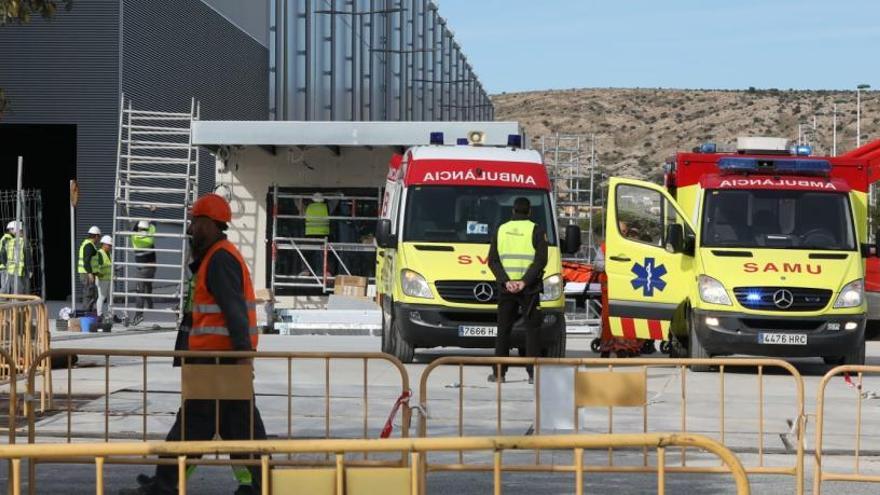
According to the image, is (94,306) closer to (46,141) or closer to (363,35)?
(46,141)

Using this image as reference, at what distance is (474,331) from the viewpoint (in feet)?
56.9

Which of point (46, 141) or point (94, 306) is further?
point (46, 141)

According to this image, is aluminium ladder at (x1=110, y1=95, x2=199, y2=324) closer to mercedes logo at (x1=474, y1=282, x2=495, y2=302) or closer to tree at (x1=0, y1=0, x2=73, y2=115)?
mercedes logo at (x1=474, y1=282, x2=495, y2=302)

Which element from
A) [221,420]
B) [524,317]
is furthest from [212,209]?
[524,317]

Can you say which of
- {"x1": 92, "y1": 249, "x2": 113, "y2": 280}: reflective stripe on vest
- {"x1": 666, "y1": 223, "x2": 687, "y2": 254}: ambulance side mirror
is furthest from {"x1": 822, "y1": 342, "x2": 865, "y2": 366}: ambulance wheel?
{"x1": 92, "y1": 249, "x2": 113, "y2": 280}: reflective stripe on vest

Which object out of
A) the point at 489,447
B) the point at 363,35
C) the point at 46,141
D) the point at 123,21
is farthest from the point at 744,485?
the point at 363,35

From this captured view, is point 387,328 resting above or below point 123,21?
below

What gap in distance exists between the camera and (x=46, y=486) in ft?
31.0

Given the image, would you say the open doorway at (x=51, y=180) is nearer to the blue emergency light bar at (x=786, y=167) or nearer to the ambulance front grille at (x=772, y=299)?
the blue emergency light bar at (x=786, y=167)

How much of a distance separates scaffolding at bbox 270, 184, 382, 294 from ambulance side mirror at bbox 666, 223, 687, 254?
9747 mm

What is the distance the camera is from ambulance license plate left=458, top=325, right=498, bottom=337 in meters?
17.3

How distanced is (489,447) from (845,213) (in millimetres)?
13528

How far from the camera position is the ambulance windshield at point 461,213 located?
17.9 metres

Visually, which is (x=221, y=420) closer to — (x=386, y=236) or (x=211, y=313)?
(x=211, y=313)
